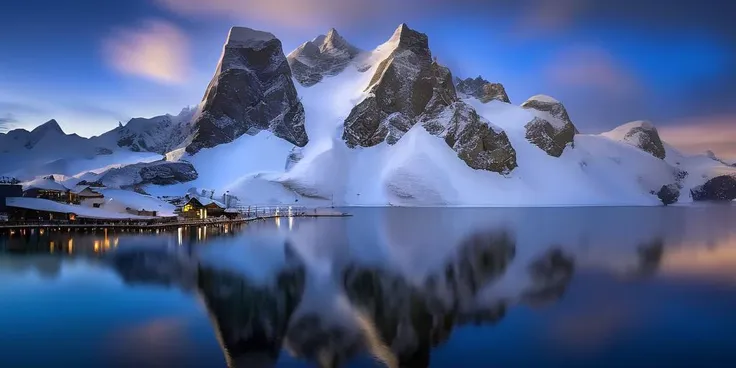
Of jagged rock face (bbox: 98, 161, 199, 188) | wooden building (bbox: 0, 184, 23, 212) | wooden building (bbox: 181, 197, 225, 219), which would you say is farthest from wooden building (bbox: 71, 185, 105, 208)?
jagged rock face (bbox: 98, 161, 199, 188)

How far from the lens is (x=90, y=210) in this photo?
67312 millimetres

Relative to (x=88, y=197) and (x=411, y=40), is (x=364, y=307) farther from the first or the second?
(x=411, y=40)

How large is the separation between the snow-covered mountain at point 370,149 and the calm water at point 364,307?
99228mm

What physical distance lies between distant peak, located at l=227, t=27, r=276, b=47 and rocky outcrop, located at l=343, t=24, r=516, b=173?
41.6 m

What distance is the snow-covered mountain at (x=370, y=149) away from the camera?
146 meters

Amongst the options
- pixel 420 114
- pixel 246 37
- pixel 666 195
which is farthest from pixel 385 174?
pixel 666 195

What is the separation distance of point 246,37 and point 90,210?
127195 millimetres

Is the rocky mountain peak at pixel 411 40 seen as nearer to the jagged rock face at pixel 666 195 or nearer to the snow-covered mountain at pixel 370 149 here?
the snow-covered mountain at pixel 370 149

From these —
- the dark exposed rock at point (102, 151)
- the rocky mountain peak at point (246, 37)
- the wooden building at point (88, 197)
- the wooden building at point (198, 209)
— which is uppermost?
the rocky mountain peak at point (246, 37)

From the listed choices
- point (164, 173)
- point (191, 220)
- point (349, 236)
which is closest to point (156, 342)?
point (349, 236)

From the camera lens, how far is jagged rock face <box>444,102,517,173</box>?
166125mm

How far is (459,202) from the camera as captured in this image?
14525cm

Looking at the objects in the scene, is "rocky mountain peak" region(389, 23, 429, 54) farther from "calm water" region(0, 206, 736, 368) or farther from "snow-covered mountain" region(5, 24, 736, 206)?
"calm water" region(0, 206, 736, 368)

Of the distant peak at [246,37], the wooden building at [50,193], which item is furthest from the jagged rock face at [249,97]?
the wooden building at [50,193]
